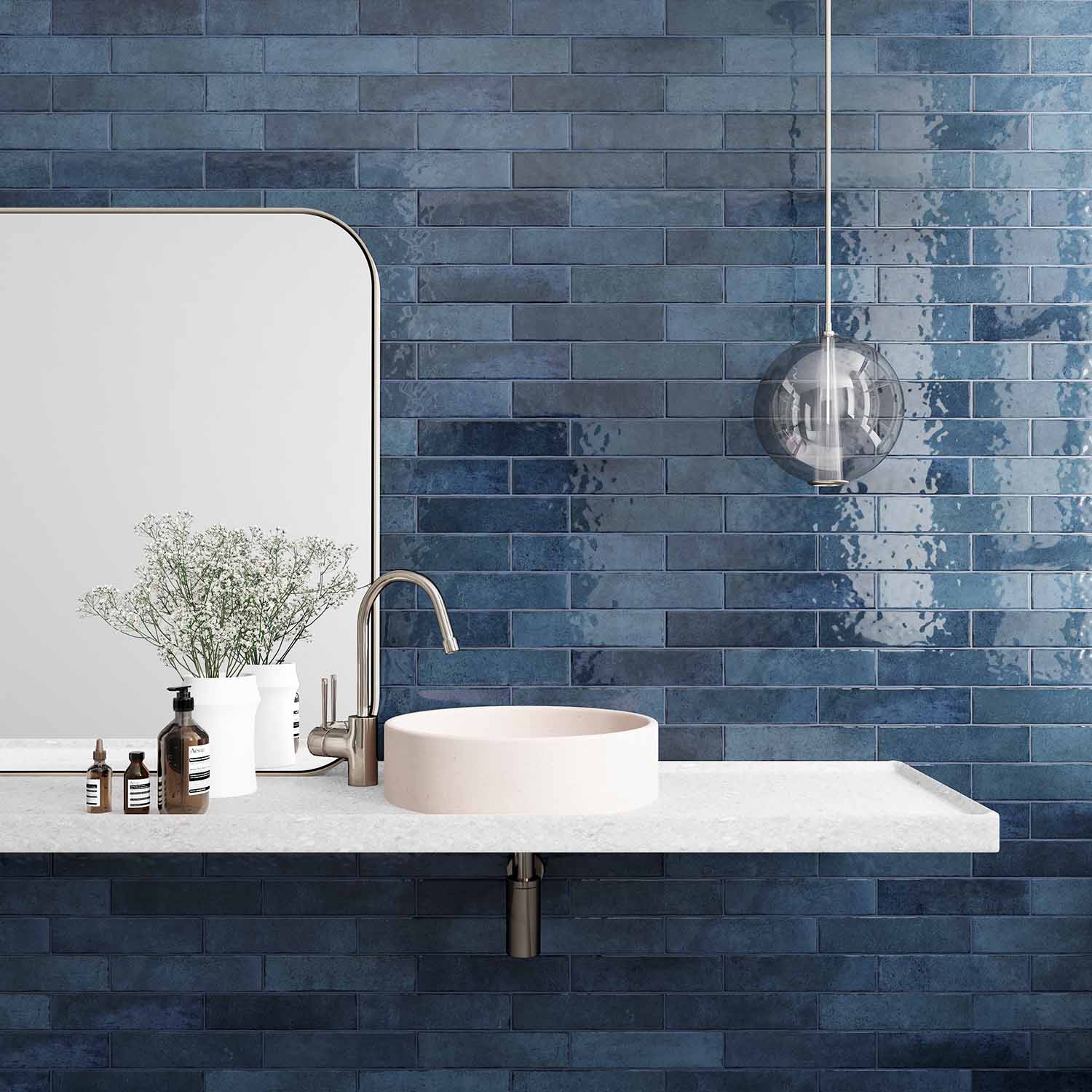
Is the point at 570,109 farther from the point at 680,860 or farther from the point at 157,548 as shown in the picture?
the point at 680,860

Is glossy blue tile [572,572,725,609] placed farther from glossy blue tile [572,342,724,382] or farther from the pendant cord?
the pendant cord

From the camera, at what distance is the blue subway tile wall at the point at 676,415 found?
1986 millimetres

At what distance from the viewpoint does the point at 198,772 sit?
1.58 metres

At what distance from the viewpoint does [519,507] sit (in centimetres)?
201

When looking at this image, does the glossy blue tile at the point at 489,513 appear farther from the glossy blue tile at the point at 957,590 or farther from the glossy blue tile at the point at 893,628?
the glossy blue tile at the point at 957,590

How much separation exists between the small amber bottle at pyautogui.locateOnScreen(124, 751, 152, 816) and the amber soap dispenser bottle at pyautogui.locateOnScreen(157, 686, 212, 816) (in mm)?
23

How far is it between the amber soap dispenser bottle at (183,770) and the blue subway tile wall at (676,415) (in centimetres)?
48

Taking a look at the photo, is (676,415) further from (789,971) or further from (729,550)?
(789,971)

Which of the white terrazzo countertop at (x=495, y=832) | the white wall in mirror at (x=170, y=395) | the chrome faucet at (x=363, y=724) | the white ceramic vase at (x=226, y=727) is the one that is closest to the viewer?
the white terrazzo countertop at (x=495, y=832)

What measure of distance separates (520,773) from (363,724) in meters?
0.35

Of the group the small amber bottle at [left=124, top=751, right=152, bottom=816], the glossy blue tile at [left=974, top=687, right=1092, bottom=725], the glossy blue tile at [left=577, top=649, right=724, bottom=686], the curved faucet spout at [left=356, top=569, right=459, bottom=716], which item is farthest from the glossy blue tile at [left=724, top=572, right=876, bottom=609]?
the small amber bottle at [left=124, top=751, right=152, bottom=816]

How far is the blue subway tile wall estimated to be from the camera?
1.99 metres

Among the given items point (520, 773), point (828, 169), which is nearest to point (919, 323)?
point (828, 169)

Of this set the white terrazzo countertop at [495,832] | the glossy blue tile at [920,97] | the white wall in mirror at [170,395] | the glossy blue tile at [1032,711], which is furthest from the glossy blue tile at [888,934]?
the glossy blue tile at [920,97]
